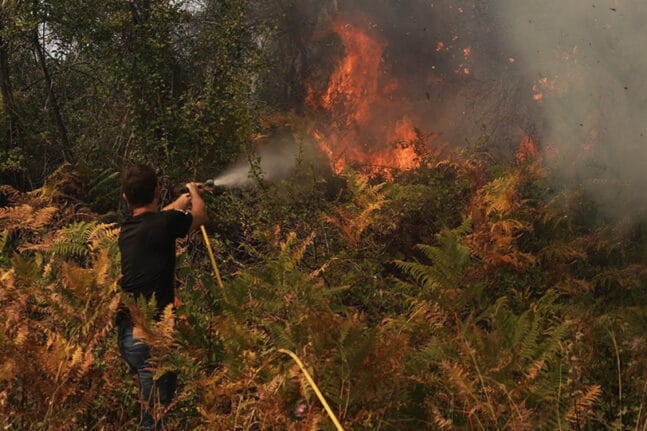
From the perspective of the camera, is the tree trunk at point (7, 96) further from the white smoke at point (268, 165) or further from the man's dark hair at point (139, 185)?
the man's dark hair at point (139, 185)

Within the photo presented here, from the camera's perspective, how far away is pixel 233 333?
4.10 m

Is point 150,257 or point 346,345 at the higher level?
point 150,257

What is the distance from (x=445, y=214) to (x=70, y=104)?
8.22m

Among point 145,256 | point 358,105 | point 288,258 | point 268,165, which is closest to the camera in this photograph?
point 145,256

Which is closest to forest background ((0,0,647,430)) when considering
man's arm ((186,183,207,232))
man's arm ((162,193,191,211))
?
man's arm ((186,183,207,232))

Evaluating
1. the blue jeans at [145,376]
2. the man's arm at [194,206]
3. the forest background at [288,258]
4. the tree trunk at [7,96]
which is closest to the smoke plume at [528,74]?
the forest background at [288,258]

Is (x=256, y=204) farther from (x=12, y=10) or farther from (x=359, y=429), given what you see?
(x=359, y=429)

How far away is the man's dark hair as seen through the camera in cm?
431

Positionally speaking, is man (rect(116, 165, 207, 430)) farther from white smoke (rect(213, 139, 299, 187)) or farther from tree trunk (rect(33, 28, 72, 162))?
tree trunk (rect(33, 28, 72, 162))

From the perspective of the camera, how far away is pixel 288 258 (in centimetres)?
515

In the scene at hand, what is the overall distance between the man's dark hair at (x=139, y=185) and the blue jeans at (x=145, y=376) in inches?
35.0

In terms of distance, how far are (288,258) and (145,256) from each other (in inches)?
50.9

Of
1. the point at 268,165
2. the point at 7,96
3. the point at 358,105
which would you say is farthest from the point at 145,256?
the point at 358,105

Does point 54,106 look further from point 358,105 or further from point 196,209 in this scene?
point 196,209
